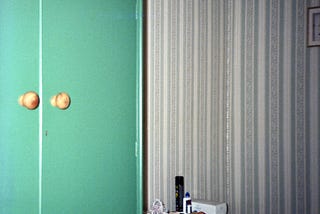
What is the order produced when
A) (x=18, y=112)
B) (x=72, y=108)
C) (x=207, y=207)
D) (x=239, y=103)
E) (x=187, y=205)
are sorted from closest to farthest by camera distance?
(x=18, y=112) → (x=72, y=108) → (x=187, y=205) → (x=207, y=207) → (x=239, y=103)

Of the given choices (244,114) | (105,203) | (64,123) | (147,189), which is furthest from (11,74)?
(244,114)

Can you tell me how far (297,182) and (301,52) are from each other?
40.8 inches

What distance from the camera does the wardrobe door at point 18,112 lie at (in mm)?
994

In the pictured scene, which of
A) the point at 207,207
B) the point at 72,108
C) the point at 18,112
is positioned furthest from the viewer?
the point at 207,207

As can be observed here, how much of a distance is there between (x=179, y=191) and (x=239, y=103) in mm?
1084

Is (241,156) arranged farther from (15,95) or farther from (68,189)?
(15,95)

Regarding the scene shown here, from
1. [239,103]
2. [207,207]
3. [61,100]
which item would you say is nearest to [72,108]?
[61,100]

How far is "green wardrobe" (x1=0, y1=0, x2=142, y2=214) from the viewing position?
3.33 feet

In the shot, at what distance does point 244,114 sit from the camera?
114 inches

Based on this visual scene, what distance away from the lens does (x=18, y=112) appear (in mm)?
1029

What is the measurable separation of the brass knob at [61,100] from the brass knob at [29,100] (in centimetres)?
7

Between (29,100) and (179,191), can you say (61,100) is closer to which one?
(29,100)

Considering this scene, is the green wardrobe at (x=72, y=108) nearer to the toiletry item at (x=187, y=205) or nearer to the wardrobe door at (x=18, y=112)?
the wardrobe door at (x=18, y=112)

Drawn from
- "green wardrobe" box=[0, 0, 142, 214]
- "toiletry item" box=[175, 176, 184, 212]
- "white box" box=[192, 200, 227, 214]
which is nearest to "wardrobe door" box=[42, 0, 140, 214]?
"green wardrobe" box=[0, 0, 142, 214]
